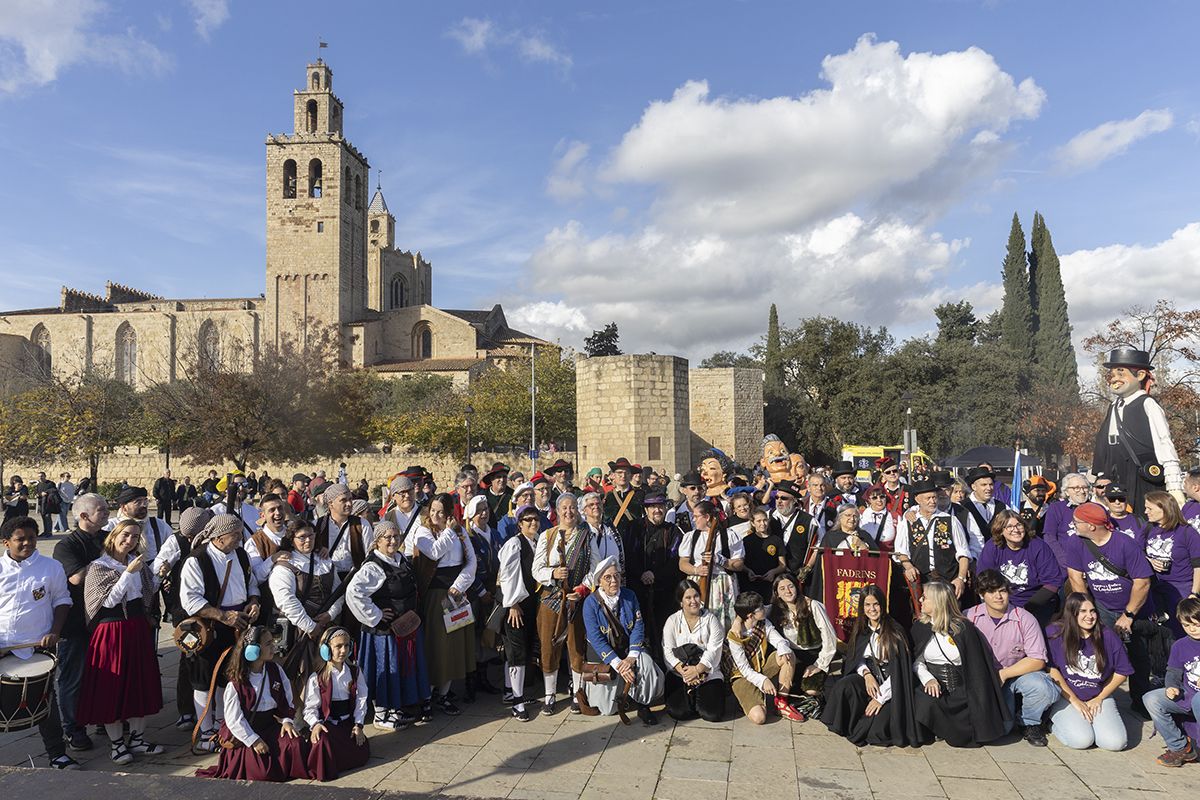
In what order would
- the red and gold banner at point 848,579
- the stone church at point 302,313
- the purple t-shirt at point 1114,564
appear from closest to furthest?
1. the purple t-shirt at point 1114,564
2. the red and gold banner at point 848,579
3. the stone church at point 302,313

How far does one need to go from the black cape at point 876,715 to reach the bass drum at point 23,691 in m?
4.65

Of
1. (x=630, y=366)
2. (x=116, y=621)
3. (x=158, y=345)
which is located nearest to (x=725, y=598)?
(x=116, y=621)

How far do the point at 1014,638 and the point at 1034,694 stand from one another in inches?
14.7

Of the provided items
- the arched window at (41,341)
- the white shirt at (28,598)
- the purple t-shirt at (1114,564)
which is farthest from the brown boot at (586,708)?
the arched window at (41,341)

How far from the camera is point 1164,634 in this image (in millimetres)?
5309

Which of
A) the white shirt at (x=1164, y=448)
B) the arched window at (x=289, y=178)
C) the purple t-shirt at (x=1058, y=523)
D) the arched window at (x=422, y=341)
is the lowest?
the purple t-shirt at (x=1058, y=523)

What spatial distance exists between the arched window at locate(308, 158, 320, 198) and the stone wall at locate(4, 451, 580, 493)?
29.0 m

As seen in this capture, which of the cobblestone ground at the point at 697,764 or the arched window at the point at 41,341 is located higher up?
the arched window at the point at 41,341

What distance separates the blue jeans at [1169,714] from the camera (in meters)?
4.49

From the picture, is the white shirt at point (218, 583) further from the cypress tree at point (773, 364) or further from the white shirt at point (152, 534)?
the cypress tree at point (773, 364)

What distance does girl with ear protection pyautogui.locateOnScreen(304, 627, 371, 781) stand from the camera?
14.3 ft

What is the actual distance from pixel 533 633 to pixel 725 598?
4.99 feet

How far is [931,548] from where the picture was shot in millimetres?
5953

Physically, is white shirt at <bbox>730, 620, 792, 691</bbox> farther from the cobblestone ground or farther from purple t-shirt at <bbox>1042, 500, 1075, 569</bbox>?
purple t-shirt at <bbox>1042, 500, 1075, 569</bbox>
